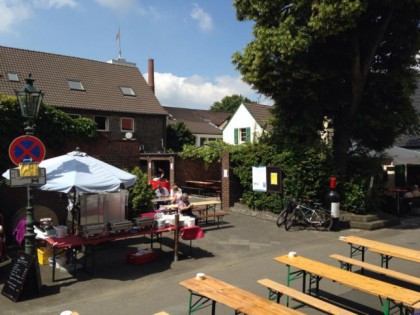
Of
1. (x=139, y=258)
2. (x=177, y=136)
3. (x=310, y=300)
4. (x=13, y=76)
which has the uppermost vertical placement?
(x=13, y=76)

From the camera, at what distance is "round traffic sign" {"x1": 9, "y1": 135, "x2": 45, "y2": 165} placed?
705 cm

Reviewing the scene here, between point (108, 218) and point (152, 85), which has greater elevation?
point (152, 85)

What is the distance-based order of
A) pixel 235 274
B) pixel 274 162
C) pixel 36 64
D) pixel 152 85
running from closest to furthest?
1. pixel 235 274
2. pixel 274 162
3. pixel 36 64
4. pixel 152 85

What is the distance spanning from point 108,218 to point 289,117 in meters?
8.47

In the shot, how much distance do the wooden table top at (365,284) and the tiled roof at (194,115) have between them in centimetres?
4274

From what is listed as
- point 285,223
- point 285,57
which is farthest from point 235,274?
point 285,57

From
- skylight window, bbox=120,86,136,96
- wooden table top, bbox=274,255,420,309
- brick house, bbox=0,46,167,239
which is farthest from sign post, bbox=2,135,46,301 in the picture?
skylight window, bbox=120,86,136,96

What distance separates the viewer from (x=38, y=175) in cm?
718

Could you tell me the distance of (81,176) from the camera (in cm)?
802

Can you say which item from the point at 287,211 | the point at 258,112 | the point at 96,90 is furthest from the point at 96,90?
the point at 287,211

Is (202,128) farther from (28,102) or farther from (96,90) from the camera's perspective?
(28,102)

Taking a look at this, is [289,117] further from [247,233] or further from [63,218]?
[63,218]

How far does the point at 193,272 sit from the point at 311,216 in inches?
235

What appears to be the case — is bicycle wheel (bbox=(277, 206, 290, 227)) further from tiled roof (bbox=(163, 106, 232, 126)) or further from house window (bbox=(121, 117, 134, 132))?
tiled roof (bbox=(163, 106, 232, 126))
